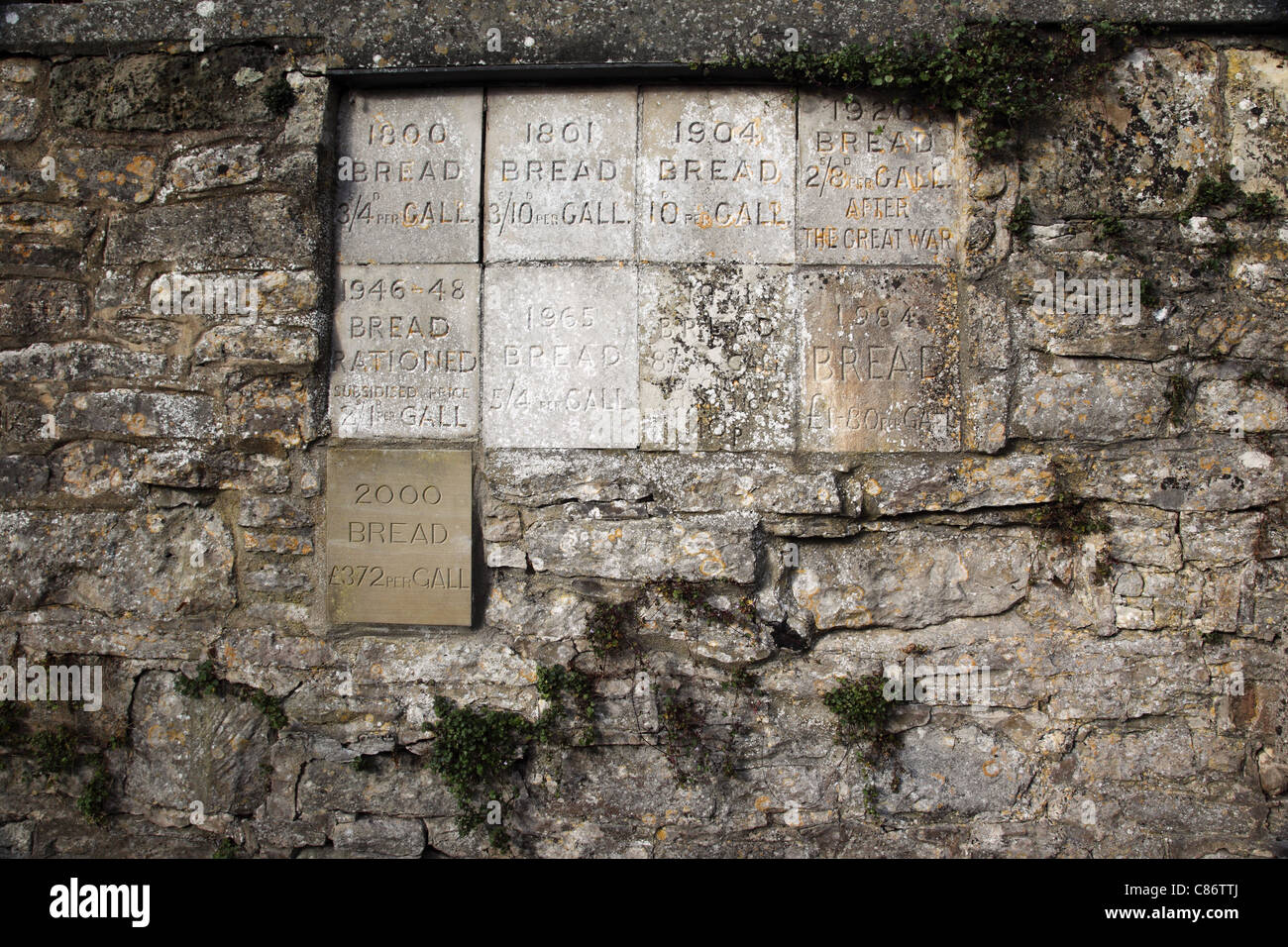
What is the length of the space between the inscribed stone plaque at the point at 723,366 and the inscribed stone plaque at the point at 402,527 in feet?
2.97

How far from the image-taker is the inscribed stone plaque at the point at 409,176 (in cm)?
329

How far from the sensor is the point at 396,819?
3219 mm

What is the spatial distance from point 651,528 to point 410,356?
1.33 metres

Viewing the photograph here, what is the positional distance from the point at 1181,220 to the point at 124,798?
5302 mm

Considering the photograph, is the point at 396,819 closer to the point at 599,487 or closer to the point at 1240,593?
the point at 599,487

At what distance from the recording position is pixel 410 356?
10.8ft

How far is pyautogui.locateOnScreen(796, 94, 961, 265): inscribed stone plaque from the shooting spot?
327 cm

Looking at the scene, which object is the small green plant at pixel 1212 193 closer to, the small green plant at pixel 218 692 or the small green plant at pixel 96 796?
the small green plant at pixel 218 692

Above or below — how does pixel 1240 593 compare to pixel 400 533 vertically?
below

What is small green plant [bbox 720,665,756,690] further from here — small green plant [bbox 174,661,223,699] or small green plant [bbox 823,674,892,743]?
small green plant [bbox 174,661,223,699]

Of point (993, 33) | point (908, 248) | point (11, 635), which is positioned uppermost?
point (993, 33)

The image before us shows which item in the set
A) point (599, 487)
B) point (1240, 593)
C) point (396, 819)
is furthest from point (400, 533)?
point (1240, 593)

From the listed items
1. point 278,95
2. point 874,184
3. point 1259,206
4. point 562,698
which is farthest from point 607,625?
A: point 1259,206

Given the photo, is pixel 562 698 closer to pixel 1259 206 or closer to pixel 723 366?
pixel 723 366
